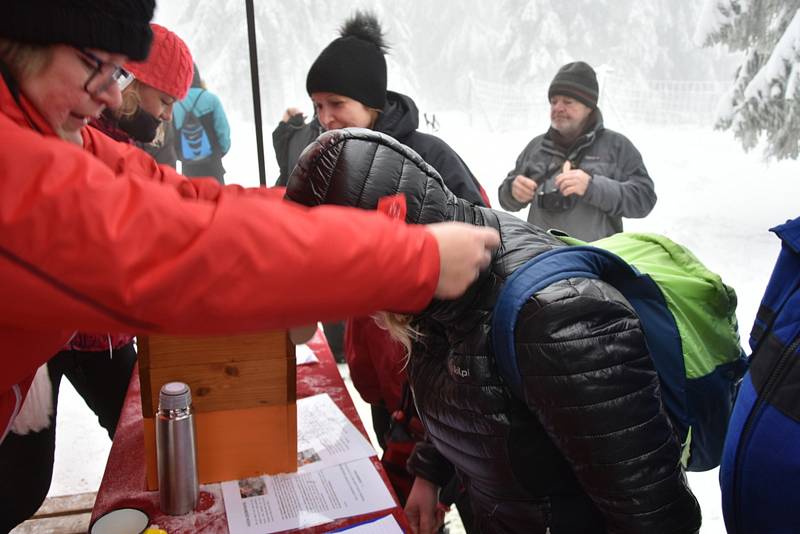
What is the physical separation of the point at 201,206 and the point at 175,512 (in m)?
0.76

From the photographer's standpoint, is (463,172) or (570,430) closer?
(570,430)

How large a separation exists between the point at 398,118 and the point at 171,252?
180 centimetres

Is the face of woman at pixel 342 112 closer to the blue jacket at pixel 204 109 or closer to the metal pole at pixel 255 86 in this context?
the metal pole at pixel 255 86

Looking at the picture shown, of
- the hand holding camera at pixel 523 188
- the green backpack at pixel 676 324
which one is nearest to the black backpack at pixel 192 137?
the hand holding camera at pixel 523 188

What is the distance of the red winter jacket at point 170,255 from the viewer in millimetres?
605

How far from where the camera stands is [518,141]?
12.2 ft

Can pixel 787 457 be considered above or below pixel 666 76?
below


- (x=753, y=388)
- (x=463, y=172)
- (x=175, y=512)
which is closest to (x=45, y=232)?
(x=175, y=512)

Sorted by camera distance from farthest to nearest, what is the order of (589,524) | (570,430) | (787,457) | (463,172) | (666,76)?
(666,76) < (463,172) < (589,524) < (570,430) < (787,457)

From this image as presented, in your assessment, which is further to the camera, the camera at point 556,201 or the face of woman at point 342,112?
the camera at point 556,201

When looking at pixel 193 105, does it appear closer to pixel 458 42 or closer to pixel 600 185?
pixel 458 42

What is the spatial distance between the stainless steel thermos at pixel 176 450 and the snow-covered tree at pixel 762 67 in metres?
3.24

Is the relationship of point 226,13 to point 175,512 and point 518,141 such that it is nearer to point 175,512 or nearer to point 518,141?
point 518,141

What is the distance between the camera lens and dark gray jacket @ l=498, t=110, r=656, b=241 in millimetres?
2826
